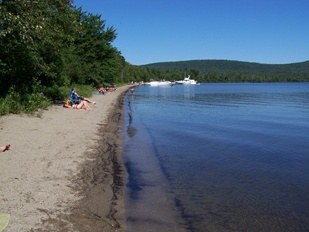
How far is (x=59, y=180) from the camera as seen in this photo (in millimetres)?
7035

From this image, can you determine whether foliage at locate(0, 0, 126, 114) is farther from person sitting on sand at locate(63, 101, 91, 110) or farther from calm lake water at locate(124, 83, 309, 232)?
calm lake water at locate(124, 83, 309, 232)

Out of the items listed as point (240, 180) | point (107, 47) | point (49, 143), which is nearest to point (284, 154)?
point (240, 180)

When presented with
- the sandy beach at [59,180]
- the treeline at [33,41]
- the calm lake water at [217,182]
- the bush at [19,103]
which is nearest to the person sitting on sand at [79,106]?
the treeline at [33,41]

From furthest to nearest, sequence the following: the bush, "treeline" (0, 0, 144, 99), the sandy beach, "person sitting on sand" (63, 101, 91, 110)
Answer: "person sitting on sand" (63, 101, 91, 110) → the bush → "treeline" (0, 0, 144, 99) → the sandy beach

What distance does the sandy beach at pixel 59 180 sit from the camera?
5.26 meters

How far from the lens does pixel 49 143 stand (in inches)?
405

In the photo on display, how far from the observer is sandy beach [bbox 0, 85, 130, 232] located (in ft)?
17.3

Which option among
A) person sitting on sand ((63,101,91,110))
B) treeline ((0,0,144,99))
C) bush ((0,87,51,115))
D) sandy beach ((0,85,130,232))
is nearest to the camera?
sandy beach ((0,85,130,232))

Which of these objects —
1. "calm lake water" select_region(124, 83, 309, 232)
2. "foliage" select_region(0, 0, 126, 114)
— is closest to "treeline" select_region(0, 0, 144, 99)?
"foliage" select_region(0, 0, 126, 114)

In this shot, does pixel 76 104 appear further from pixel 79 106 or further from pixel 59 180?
pixel 59 180

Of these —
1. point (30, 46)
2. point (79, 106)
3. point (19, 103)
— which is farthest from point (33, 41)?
point (79, 106)

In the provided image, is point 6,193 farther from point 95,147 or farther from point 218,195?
point 95,147

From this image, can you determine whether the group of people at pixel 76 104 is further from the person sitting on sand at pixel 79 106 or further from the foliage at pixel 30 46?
the foliage at pixel 30 46

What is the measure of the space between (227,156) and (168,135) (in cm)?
460
